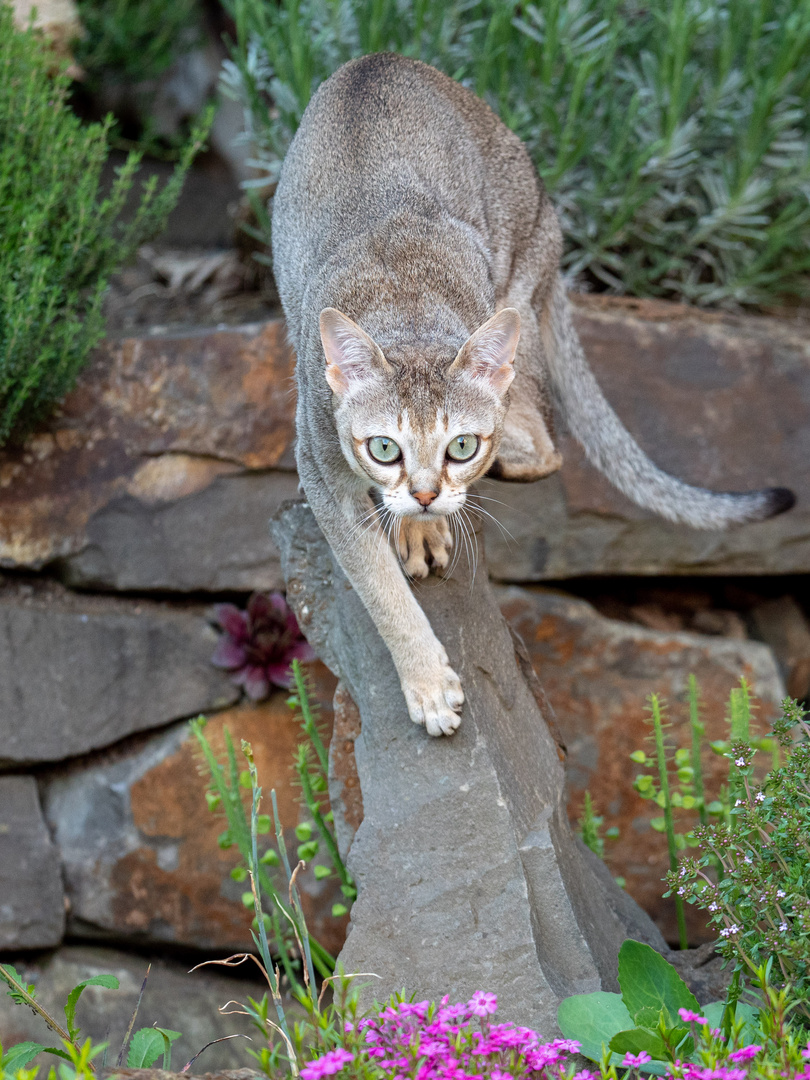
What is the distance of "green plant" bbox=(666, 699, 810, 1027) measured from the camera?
5.90 ft

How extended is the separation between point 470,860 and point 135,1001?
2.09 metres

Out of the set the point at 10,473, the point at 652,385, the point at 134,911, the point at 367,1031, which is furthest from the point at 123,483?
the point at 367,1031

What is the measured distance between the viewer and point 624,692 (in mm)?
4227

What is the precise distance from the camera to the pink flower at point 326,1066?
4.71ft

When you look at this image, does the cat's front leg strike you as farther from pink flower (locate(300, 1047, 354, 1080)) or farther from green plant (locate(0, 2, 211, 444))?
green plant (locate(0, 2, 211, 444))

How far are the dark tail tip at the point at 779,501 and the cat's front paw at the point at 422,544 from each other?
1.04 meters

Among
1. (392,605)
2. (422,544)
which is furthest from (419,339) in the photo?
(392,605)

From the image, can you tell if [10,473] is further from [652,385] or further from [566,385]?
[652,385]

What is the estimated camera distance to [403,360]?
2.40 metres

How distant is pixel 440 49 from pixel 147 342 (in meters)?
1.77

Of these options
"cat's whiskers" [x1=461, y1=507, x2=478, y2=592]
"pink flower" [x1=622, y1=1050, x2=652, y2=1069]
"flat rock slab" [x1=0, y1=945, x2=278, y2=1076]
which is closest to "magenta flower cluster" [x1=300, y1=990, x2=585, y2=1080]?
"pink flower" [x1=622, y1=1050, x2=652, y2=1069]

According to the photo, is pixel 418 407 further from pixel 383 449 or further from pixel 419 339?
pixel 419 339

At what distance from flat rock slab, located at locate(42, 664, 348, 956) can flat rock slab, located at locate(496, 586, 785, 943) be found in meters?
1.02

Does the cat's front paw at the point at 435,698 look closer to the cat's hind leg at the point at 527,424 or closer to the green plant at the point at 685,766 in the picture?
the green plant at the point at 685,766
